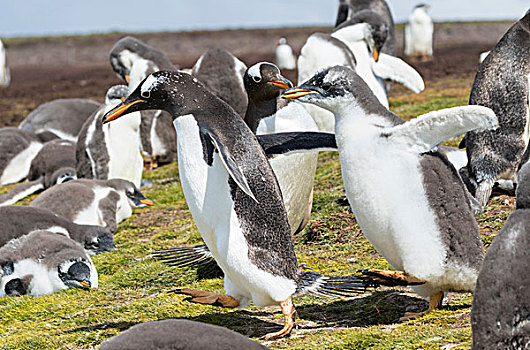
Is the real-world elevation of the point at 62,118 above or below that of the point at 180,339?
below

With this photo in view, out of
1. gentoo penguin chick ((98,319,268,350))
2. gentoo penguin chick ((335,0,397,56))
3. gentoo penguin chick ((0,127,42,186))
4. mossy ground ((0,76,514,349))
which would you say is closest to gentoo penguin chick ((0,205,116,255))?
mossy ground ((0,76,514,349))

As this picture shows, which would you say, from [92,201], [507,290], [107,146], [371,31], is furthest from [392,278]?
[371,31]

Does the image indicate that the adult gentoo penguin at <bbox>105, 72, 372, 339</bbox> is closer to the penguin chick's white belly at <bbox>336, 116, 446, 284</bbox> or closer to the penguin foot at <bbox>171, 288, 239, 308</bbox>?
the penguin foot at <bbox>171, 288, 239, 308</bbox>

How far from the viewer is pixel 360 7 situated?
42.9ft

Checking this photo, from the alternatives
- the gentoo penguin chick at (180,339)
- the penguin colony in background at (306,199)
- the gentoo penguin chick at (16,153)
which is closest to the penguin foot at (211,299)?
the penguin colony in background at (306,199)

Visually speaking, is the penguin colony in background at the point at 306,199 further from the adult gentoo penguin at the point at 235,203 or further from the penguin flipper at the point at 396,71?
the penguin flipper at the point at 396,71

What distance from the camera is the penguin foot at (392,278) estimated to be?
384 centimetres

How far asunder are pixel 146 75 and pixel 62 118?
117 inches

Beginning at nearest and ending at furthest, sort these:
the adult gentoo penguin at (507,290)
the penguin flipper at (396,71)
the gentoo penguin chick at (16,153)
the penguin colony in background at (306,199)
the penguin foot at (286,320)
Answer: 1. the adult gentoo penguin at (507,290)
2. the penguin colony in background at (306,199)
3. the penguin foot at (286,320)
4. the penguin flipper at (396,71)
5. the gentoo penguin chick at (16,153)

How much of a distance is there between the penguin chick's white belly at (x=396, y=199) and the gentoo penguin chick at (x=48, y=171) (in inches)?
230

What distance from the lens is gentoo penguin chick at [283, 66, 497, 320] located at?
3816 millimetres

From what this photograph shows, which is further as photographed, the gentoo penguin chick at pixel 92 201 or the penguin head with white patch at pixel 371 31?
the penguin head with white patch at pixel 371 31

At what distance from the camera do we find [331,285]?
13.2 ft

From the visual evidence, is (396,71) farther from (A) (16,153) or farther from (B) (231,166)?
(B) (231,166)
